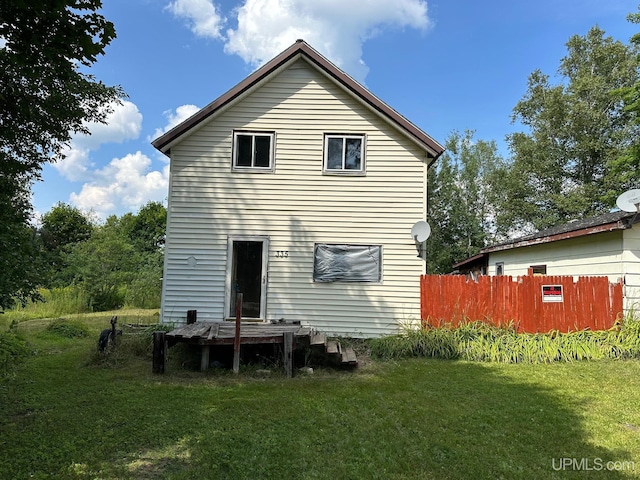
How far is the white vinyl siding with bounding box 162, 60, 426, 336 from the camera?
32.7 ft

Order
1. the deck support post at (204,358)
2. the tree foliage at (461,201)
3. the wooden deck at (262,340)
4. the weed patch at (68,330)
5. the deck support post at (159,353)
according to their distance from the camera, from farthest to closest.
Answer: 1. the tree foliage at (461,201)
2. the weed patch at (68,330)
3. the deck support post at (204,358)
4. the wooden deck at (262,340)
5. the deck support post at (159,353)

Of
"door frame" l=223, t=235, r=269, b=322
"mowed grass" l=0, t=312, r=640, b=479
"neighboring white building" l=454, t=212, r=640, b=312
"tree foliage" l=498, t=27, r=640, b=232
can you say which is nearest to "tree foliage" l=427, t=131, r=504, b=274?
"tree foliage" l=498, t=27, r=640, b=232

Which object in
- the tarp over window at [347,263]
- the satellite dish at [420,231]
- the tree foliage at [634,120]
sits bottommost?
the tarp over window at [347,263]

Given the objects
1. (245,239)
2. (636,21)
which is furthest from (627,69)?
(245,239)

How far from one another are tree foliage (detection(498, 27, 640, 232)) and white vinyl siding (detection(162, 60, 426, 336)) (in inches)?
758

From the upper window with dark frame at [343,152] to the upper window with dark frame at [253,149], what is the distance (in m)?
1.46

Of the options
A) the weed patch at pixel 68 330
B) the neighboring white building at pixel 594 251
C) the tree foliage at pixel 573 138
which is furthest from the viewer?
the tree foliage at pixel 573 138

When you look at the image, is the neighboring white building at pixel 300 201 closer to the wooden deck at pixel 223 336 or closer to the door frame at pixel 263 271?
the door frame at pixel 263 271

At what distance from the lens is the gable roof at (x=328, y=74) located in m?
9.98

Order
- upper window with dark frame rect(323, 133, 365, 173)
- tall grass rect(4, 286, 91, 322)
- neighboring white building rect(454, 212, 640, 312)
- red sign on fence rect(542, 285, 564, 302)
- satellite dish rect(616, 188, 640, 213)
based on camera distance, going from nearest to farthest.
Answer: satellite dish rect(616, 188, 640, 213) → neighboring white building rect(454, 212, 640, 312) → red sign on fence rect(542, 285, 564, 302) → upper window with dark frame rect(323, 133, 365, 173) → tall grass rect(4, 286, 91, 322)

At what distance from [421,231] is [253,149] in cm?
480

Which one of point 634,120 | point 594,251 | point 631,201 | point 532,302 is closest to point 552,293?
point 532,302

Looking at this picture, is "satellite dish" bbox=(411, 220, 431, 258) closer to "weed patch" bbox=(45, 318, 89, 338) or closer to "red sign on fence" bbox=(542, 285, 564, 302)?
"red sign on fence" bbox=(542, 285, 564, 302)

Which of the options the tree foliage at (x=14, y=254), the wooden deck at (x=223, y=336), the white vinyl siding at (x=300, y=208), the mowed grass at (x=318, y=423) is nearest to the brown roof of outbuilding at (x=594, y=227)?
the mowed grass at (x=318, y=423)
